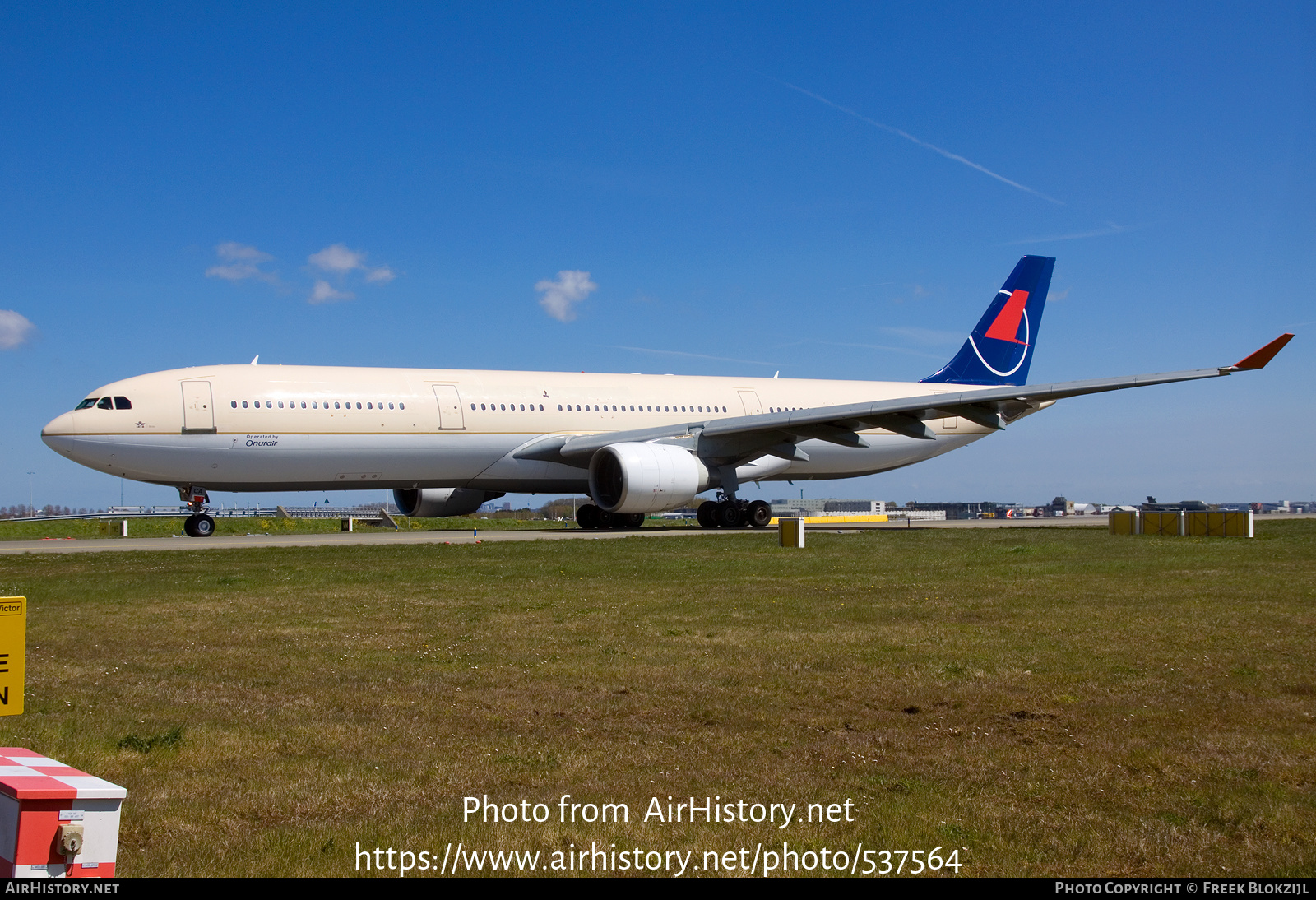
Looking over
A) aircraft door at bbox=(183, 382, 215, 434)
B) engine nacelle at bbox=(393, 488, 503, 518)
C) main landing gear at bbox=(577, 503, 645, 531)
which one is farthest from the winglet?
aircraft door at bbox=(183, 382, 215, 434)

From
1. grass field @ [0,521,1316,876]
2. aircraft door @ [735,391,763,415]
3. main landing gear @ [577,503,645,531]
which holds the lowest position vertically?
grass field @ [0,521,1316,876]

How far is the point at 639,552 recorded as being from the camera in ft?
63.2

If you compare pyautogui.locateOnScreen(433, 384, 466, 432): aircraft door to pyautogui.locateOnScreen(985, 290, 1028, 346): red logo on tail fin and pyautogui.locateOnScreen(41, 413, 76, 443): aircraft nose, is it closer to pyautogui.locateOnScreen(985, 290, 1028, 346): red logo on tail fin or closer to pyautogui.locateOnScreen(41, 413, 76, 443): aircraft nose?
pyautogui.locateOnScreen(41, 413, 76, 443): aircraft nose

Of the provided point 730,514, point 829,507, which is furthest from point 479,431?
point 829,507

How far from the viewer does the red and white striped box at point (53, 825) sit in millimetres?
3439

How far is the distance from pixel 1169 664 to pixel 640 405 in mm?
22432

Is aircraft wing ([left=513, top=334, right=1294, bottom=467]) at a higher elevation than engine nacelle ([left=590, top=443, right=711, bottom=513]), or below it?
higher

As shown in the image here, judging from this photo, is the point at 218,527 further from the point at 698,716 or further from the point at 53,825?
the point at 53,825

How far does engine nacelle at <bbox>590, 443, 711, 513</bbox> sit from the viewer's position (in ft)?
82.1

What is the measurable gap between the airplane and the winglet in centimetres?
4

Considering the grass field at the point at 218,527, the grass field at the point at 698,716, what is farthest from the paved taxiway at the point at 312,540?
the grass field at the point at 698,716

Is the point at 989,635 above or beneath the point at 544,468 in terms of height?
beneath
